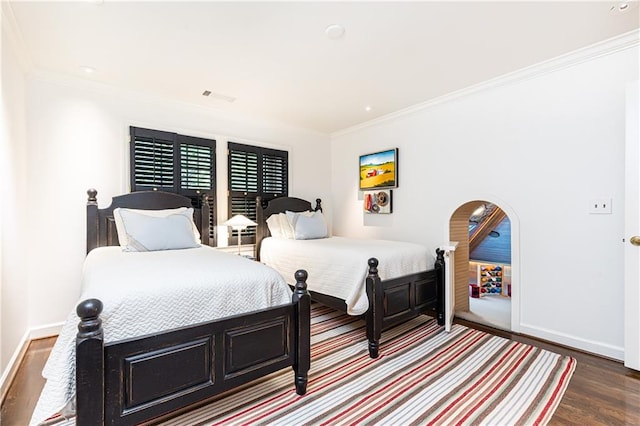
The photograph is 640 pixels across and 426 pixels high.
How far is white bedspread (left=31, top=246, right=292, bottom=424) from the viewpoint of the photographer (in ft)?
4.39

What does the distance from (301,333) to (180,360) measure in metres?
0.72

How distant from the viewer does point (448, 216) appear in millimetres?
3605

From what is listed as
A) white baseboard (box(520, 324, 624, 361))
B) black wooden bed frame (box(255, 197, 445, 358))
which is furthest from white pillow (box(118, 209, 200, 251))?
white baseboard (box(520, 324, 624, 361))

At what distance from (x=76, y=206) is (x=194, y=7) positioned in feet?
7.74

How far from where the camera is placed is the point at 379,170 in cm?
441

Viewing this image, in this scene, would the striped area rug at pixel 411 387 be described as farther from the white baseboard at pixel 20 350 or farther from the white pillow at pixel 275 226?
the white pillow at pixel 275 226

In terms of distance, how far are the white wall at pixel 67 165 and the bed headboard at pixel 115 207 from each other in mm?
123

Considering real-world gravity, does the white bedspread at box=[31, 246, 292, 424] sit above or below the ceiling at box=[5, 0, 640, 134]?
below

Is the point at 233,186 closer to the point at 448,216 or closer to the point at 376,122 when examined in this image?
the point at 376,122

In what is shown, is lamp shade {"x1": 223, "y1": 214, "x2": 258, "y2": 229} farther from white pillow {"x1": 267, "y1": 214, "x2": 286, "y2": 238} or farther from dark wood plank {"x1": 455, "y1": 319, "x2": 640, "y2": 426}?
dark wood plank {"x1": 455, "y1": 319, "x2": 640, "y2": 426}

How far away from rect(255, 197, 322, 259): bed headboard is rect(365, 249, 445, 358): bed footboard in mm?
2142

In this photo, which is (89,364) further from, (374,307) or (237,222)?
(237,222)

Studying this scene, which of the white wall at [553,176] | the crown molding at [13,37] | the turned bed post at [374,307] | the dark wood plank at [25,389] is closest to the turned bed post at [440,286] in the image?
the white wall at [553,176]

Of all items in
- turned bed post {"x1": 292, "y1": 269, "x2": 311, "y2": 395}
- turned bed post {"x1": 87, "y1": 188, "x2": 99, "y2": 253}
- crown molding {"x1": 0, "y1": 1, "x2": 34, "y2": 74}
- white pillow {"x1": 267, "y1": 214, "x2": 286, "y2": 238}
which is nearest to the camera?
turned bed post {"x1": 292, "y1": 269, "x2": 311, "y2": 395}
